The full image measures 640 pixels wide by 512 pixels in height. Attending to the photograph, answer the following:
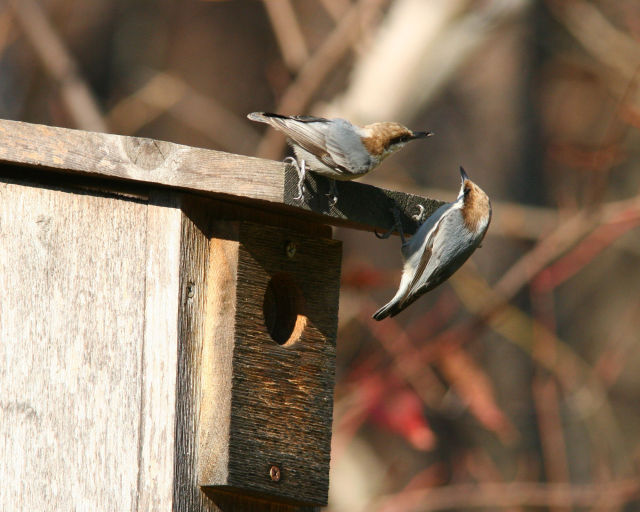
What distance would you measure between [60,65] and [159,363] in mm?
3069

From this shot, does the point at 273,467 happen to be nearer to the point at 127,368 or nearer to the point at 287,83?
the point at 127,368

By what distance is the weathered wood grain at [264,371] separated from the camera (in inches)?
95.5

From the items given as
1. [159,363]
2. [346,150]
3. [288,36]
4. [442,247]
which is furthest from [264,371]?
[288,36]

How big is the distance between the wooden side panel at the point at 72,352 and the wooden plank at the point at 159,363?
0.02 metres

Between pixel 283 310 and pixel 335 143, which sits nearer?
pixel 283 310

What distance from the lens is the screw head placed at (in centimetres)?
263

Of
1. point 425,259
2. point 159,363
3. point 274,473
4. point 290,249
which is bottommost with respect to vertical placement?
point 274,473

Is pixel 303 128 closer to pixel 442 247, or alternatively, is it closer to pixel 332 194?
pixel 332 194

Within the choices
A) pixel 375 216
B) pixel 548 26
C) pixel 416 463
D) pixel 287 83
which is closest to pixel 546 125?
pixel 548 26

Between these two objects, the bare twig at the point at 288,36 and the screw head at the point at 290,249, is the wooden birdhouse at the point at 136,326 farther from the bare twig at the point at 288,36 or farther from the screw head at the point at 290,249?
the bare twig at the point at 288,36

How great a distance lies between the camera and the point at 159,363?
2.35m

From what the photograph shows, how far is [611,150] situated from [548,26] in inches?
164

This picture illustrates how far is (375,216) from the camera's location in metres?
2.79

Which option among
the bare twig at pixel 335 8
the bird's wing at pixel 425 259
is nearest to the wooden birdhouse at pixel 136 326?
the bird's wing at pixel 425 259
